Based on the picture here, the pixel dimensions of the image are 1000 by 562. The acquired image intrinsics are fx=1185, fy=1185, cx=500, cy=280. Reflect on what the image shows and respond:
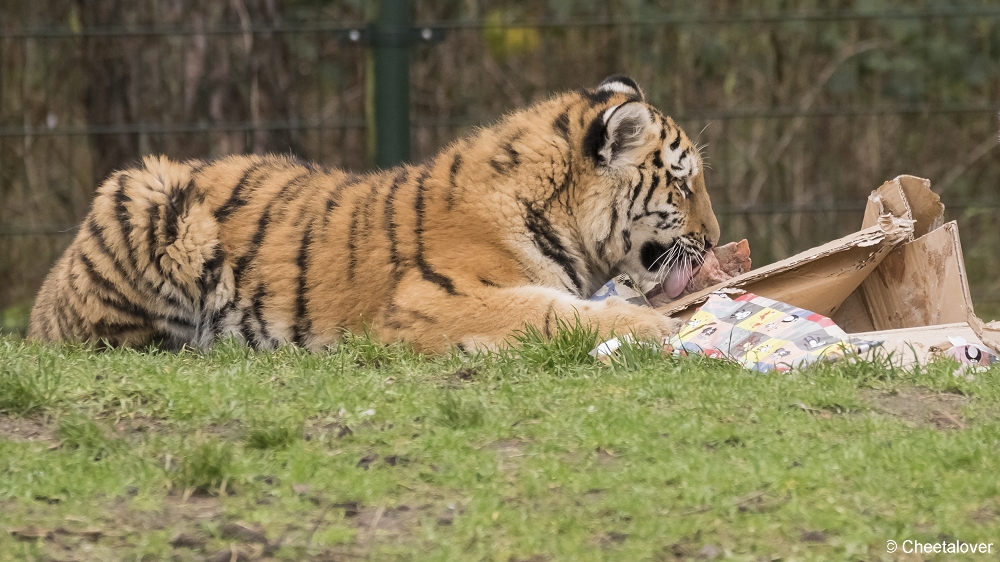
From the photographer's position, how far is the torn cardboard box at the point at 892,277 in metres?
4.04

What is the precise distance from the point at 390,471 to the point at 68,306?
246cm

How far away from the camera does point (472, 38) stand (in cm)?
930

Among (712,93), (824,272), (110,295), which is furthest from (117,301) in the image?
(712,93)

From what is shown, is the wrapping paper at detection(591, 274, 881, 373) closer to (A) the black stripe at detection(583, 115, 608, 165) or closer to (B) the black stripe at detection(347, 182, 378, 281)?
(A) the black stripe at detection(583, 115, 608, 165)

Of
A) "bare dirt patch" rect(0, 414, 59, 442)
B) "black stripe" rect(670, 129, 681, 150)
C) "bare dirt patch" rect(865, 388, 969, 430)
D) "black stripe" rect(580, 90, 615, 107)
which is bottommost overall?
"bare dirt patch" rect(0, 414, 59, 442)

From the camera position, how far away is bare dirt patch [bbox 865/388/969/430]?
3.15m

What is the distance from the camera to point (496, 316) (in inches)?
166

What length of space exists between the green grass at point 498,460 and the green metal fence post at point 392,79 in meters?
2.70

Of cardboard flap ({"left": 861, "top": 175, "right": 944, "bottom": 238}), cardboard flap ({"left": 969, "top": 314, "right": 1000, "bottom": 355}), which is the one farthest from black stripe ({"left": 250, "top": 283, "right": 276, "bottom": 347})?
cardboard flap ({"left": 969, "top": 314, "right": 1000, "bottom": 355})

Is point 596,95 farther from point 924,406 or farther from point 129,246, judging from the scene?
point 924,406

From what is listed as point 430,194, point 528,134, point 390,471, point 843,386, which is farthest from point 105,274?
point 843,386

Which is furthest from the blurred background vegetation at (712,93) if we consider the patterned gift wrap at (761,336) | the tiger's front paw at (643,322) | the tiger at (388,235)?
the patterned gift wrap at (761,336)

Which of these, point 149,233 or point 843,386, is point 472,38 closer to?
point 149,233

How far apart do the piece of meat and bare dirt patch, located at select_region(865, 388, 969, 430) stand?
1.29 metres
